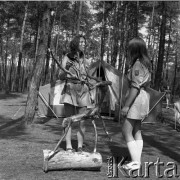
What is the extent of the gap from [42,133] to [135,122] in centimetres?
377

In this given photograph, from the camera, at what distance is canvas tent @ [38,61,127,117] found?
11984 millimetres

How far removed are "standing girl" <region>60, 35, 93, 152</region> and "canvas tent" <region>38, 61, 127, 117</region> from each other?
7033 millimetres

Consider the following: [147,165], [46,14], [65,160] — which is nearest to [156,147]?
[147,165]

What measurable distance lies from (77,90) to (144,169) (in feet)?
4.87

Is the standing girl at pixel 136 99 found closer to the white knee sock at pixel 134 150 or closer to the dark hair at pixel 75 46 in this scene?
the white knee sock at pixel 134 150

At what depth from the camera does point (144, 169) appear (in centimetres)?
429

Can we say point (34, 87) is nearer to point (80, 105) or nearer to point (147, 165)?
point (80, 105)

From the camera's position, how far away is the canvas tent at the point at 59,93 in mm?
11984

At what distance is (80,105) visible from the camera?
15.9 feet

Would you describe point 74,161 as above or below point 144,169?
above

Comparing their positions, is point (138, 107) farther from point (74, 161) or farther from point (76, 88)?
point (76, 88)

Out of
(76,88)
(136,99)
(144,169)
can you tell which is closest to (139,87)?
(136,99)

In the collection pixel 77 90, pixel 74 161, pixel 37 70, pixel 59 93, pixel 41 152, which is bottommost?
pixel 41 152

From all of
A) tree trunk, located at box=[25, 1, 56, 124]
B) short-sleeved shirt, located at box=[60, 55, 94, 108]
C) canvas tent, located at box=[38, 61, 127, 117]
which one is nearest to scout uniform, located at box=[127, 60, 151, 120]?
short-sleeved shirt, located at box=[60, 55, 94, 108]
